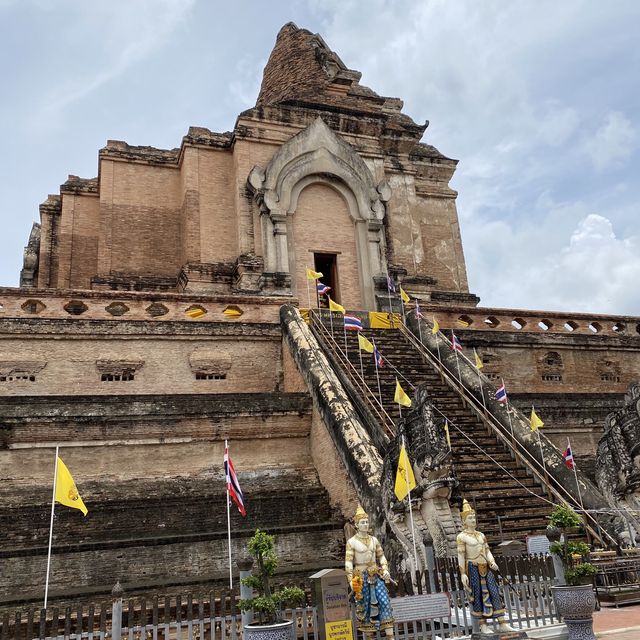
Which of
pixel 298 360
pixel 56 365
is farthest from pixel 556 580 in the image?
pixel 56 365

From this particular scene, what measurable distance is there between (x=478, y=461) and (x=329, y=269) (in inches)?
425

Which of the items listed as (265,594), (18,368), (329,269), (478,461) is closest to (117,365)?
(18,368)

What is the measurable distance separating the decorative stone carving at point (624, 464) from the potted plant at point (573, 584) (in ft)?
8.00

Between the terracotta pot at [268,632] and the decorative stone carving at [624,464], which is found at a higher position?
the decorative stone carving at [624,464]

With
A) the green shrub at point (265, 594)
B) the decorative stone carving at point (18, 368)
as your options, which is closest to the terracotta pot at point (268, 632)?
the green shrub at point (265, 594)

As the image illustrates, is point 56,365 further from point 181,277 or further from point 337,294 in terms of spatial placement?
point 337,294

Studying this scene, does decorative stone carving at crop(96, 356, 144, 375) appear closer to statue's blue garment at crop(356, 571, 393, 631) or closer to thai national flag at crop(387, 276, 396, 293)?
thai national flag at crop(387, 276, 396, 293)

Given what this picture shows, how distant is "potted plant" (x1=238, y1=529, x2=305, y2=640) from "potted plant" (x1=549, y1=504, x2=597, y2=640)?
2.99 m

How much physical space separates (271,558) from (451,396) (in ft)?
28.7

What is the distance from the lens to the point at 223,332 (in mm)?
16703

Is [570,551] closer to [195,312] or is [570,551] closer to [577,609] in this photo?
[577,609]

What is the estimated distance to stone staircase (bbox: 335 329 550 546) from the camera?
1094cm

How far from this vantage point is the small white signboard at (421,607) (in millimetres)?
7223

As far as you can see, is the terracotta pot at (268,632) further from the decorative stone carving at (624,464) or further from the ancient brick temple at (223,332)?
the decorative stone carving at (624,464)
